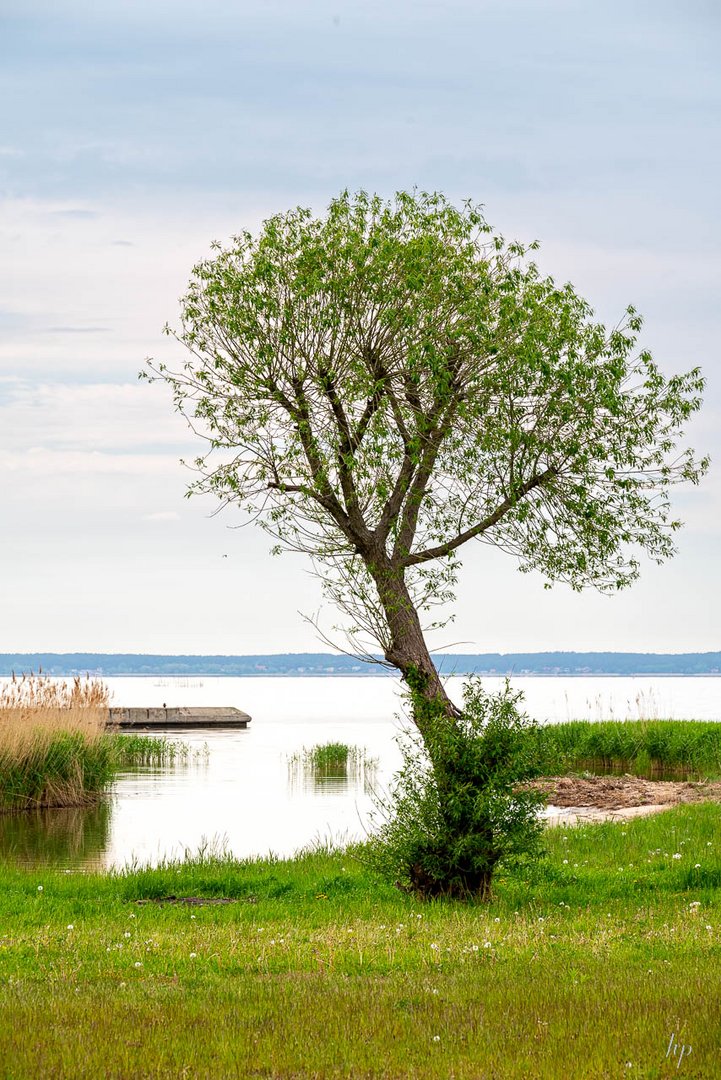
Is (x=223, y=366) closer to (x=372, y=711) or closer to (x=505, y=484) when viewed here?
(x=505, y=484)

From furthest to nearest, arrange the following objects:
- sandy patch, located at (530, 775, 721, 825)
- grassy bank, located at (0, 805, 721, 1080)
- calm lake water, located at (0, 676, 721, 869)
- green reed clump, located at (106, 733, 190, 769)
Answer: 1. green reed clump, located at (106, 733, 190, 769)
2. sandy patch, located at (530, 775, 721, 825)
3. calm lake water, located at (0, 676, 721, 869)
4. grassy bank, located at (0, 805, 721, 1080)

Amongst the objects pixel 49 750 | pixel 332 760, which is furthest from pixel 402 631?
pixel 332 760

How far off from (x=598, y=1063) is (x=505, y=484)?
42.9 feet

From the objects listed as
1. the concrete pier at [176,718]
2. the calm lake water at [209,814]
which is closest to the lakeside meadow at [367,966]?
the calm lake water at [209,814]

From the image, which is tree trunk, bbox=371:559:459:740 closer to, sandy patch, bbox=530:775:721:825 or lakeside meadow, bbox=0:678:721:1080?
lakeside meadow, bbox=0:678:721:1080

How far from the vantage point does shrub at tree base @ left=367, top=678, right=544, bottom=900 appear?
13477mm

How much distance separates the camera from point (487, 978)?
914 centimetres

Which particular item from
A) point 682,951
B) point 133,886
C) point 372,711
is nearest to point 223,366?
point 133,886

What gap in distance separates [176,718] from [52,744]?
98.3ft

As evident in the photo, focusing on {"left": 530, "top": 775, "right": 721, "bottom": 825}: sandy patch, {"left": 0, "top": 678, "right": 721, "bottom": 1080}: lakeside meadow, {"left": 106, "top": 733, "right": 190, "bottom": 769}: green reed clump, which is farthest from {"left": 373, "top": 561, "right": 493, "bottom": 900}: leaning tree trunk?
{"left": 106, "top": 733, "right": 190, "bottom": 769}: green reed clump

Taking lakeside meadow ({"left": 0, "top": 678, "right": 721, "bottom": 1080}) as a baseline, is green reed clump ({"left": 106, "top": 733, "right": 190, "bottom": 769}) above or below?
below

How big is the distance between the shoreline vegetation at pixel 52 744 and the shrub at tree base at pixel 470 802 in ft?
47.6

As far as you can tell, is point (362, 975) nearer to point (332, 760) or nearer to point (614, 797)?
point (614, 797)

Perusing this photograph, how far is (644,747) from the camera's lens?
33969 mm
